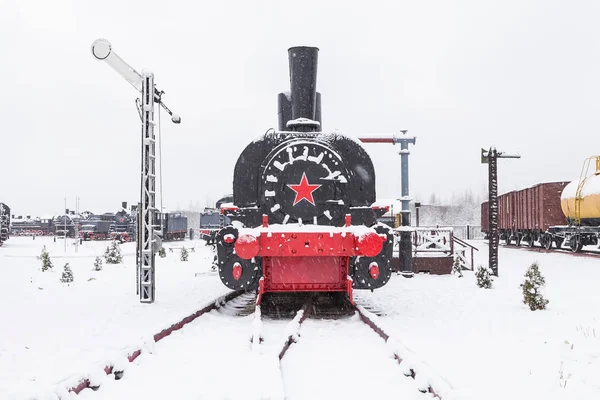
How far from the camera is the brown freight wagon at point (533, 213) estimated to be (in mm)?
24984

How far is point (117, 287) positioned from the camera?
12.3 m

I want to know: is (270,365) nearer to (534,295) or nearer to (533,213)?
(534,295)

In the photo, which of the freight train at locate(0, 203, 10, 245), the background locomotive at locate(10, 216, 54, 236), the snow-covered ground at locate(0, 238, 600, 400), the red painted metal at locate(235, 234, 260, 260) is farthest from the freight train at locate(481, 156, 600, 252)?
the background locomotive at locate(10, 216, 54, 236)

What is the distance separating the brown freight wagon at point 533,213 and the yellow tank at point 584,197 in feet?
4.93

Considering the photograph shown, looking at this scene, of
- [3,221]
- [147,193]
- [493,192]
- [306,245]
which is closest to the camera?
[306,245]

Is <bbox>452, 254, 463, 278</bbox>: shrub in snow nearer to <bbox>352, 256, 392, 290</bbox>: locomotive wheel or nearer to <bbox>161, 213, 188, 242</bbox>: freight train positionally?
<bbox>352, 256, 392, 290</bbox>: locomotive wheel

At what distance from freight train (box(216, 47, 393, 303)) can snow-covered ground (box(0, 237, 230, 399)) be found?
1.12m

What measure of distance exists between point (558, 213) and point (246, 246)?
21.2 metres

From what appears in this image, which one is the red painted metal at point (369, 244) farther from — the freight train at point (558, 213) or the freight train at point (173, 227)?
the freight train at point (173, 227)

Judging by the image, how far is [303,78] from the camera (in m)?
8.95

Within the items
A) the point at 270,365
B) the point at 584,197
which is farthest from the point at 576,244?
the point at 270,365

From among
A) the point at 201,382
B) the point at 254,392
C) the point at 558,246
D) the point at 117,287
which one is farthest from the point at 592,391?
the point at 558,246

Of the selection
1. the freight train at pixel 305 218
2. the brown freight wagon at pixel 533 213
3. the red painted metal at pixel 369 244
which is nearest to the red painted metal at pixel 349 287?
the freight train at pixel 305 218

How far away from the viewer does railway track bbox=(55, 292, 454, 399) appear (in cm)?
407
